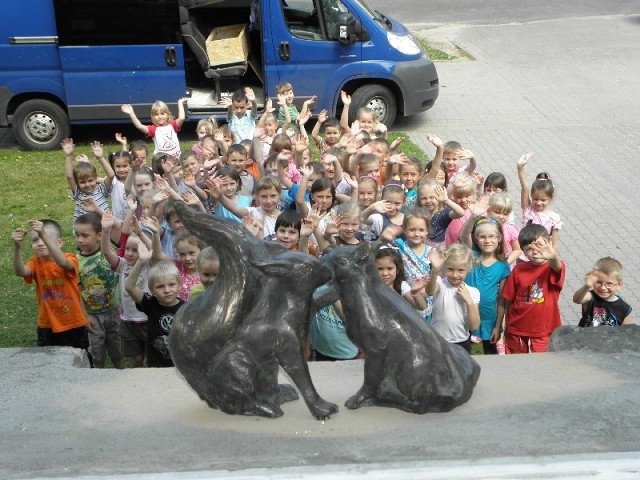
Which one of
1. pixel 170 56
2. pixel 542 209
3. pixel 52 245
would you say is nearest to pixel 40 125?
pixel 170 56

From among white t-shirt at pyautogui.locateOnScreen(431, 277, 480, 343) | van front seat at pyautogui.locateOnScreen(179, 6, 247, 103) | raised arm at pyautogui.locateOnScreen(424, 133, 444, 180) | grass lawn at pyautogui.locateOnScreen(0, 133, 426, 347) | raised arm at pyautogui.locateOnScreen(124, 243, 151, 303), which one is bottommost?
grass lawn at pyautogui.locateOnScreen(0, 133, 426, 347)

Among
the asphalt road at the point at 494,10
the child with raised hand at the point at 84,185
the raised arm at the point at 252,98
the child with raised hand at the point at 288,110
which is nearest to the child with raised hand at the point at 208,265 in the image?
the child with raised hand at the point at 84,185

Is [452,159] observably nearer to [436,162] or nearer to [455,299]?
[436,162]

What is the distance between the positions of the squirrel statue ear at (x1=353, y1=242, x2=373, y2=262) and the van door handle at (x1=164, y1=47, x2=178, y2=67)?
8.37m

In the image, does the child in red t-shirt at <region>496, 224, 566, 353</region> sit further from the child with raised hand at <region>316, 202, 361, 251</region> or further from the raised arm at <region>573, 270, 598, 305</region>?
the child with raised hand at <region>316, 202, 361, 251</region>

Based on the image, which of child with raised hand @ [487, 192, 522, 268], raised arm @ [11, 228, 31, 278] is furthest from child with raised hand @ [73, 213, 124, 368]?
child with raised hand @ [487, 192, 522, 268]

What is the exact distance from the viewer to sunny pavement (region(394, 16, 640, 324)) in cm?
977

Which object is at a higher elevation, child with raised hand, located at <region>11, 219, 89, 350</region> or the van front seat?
the van front seat

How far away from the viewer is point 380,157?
8.58 meters

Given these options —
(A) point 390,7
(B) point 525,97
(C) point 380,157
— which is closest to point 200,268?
(C) point 380,157

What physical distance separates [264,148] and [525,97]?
7.52 m

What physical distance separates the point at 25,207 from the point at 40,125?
243 centimetres

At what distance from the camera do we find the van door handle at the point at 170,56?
40.3 feet

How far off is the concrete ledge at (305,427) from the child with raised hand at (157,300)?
67 centimetres
